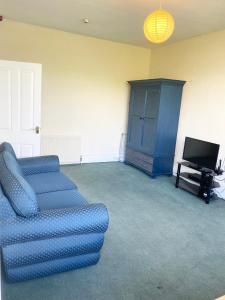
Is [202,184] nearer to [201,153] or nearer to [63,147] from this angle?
[201,153]

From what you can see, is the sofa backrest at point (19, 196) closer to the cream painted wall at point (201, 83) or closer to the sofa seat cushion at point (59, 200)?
the sofa seat cushion at point (59, 200)

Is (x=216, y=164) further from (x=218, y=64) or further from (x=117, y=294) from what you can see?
(x=117, y=294)

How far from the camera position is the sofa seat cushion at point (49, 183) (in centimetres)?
266

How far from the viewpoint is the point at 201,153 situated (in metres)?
4.04

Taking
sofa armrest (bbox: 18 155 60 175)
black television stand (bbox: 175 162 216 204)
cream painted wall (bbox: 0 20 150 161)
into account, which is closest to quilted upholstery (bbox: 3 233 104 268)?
sofa armrest (bbox: 18 155 60 175)

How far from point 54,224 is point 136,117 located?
148 inches

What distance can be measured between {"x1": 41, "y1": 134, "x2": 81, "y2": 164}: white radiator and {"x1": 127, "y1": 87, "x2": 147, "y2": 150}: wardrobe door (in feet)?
3.86

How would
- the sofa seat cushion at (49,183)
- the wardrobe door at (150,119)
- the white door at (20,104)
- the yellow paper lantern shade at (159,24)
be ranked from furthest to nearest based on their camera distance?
the wardrobe door at (150,119) → the white door at (20,104) → the sofa seat cushion at (49,183) → the yellow paper lantern shade at (159,24)

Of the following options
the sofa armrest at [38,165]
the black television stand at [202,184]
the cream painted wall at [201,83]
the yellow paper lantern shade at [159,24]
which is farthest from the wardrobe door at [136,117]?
the yellow paper lantern shade at [159,24]

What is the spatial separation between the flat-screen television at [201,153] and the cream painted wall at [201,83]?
0.24 m

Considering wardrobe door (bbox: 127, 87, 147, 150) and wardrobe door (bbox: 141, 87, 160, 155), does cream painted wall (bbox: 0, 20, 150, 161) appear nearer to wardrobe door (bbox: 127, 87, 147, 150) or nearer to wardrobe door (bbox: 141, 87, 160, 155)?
wardrobe door (bbox: 127, 87, 147, 150)

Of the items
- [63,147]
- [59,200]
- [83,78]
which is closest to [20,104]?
[63,147]

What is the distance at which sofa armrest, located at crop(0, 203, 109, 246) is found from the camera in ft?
5.60

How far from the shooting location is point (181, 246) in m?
2.55
